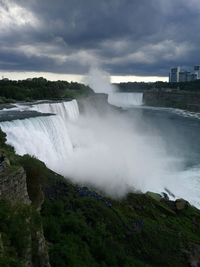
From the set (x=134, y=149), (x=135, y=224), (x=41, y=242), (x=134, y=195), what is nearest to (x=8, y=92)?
(x=134, y=149)

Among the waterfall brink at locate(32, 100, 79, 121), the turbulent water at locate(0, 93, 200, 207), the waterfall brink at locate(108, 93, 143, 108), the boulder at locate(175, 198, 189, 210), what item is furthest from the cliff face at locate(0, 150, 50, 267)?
the waterfall brink at locate(108, 93, 143, 108)

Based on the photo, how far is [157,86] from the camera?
128125 mm

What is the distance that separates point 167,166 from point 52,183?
16.4m

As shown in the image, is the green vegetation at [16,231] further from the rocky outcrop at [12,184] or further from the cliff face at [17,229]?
the rocky outcrop at [12,184]

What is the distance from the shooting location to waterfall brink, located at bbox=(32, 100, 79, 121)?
3127 centimetres

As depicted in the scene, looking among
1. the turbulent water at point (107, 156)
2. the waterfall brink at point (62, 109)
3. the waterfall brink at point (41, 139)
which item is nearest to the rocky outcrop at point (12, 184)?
the turbulent water at point (107, 156)

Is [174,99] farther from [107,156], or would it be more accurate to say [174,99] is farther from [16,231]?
[16,231]

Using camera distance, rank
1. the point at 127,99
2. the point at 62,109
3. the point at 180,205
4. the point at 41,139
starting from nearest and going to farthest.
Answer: the point at 180,205 < the point at 41,139 < the point at 62,109 < the point at 127,99

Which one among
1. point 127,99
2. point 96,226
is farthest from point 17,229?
point 127,99

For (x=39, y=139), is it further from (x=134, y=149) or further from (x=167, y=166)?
(x=134, y=149)

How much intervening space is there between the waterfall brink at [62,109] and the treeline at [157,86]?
221 feet

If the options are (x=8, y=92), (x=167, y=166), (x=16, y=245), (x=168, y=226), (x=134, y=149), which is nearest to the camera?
(x=16, y=245)

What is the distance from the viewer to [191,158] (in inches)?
1265

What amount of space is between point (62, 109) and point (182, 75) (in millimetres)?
150565
